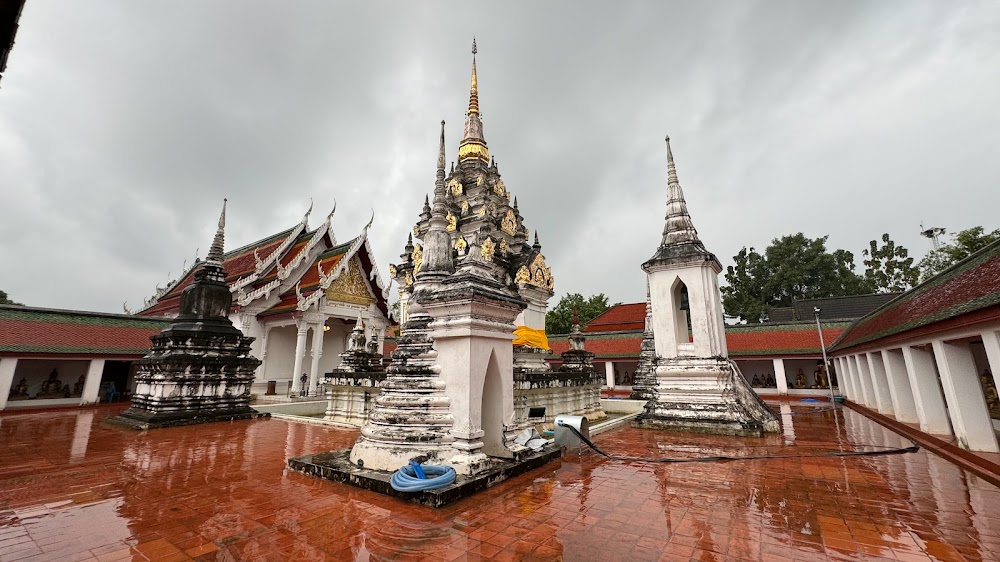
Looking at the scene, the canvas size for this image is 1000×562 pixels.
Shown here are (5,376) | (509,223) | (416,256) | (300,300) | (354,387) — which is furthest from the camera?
(300,300)

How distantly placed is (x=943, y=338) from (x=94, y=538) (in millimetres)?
10694

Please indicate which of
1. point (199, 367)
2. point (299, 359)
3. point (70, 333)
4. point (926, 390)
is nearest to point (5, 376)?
point (70, 333)

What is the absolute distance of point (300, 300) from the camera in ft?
59.4

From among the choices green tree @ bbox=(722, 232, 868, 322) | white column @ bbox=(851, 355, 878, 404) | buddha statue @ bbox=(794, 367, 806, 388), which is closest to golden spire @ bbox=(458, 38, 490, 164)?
white column @ bbox=(851, 355, 878, 404)

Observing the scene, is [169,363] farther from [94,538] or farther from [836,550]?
[836,550]

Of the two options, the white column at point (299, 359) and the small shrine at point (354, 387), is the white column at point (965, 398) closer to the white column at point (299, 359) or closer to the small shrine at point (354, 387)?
the small shrine at point (354, 387)

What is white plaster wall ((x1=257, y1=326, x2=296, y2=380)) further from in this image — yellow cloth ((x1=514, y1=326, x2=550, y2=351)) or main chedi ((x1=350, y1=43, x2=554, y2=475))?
main chedi ((x1=350, y1=43, x2=554, y2=475))

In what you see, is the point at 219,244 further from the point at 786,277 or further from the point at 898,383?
the point at 786,277

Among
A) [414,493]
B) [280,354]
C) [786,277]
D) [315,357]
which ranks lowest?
[414,493]

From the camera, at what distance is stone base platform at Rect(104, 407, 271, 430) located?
9258 mm

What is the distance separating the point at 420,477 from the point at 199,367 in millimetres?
9038

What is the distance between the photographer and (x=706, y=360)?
31.2 feet

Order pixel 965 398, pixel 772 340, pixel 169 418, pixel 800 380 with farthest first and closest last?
pixel 800 380 → pixel 772 340 → pixel 169 418 → pixel 965 398

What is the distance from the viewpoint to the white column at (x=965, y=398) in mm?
6215
